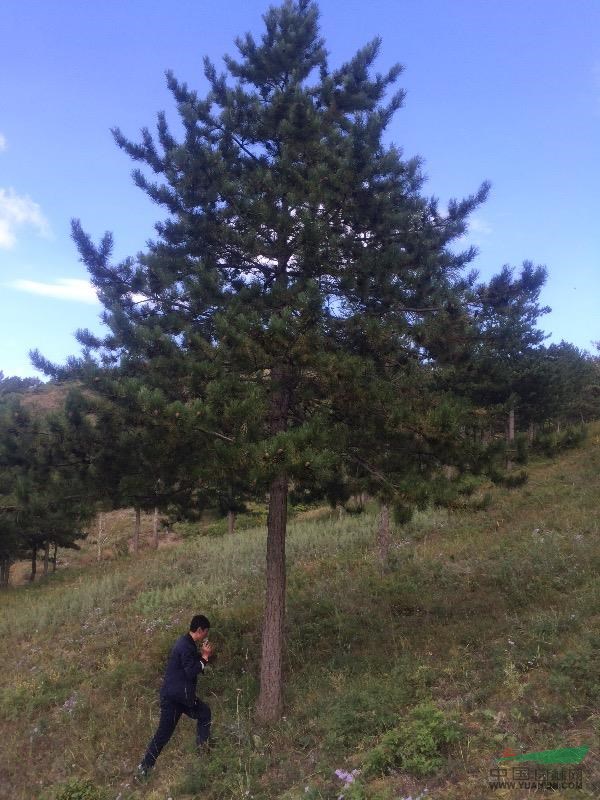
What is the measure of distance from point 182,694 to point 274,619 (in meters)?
1.59

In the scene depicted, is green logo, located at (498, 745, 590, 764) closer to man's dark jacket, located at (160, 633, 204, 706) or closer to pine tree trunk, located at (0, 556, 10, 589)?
man's dark jacket, located at (160, 633, 204, 706)

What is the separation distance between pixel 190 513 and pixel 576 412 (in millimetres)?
37555

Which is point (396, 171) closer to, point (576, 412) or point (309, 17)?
point (309, 17)

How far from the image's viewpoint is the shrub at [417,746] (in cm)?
456

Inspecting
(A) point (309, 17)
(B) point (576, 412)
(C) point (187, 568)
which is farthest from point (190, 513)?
(B) point (576, 412)

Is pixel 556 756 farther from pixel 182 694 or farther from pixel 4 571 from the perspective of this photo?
pixel 4 571

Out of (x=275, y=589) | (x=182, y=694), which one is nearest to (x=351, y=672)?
(x=275, y=589)

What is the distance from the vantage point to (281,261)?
25.6 ft

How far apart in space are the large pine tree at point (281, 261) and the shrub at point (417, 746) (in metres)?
2.26

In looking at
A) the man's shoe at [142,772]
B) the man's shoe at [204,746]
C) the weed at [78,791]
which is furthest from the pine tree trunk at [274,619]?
the weed at [78,791]

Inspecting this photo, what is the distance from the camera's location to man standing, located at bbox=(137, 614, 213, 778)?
5902 millimetres

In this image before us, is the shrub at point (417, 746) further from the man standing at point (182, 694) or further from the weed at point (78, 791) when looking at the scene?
the weed at point (78, 791)

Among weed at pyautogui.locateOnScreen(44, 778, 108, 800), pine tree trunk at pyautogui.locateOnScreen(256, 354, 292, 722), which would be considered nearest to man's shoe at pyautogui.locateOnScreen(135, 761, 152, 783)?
weed at pyautogui.locateOnScreen(44, 778, 108, 800)

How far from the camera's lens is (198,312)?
732 centimetres
